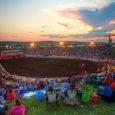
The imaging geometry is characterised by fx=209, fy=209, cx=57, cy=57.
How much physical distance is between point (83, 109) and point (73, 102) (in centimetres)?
69

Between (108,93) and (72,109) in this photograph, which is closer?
(72,109)

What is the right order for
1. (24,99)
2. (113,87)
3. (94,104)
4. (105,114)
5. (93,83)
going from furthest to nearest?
(93,83) < (24,99) < (113,87) < (94,104) < (105,114)

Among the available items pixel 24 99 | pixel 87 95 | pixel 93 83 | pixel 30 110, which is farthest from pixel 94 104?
pixel 93 83

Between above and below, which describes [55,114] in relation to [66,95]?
below

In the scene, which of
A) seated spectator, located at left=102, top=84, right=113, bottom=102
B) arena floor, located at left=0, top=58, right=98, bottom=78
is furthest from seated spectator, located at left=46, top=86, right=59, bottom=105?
arena floor, located at left=0, top=58, right=98, bottom=78

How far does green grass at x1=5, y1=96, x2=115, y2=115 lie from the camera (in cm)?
980

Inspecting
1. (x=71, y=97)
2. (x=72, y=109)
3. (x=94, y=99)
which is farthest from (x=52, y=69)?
(x=72, y=109)

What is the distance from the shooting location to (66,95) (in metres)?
10.7

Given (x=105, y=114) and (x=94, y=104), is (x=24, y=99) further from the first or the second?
(x=105, y=114)

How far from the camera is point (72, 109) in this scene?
1019 cm

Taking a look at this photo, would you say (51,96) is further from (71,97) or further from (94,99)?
(94,99)

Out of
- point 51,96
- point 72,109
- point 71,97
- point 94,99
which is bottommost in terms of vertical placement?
point 72,109

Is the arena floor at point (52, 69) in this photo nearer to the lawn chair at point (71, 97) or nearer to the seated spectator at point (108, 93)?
the seated spectator at point (108, 93)

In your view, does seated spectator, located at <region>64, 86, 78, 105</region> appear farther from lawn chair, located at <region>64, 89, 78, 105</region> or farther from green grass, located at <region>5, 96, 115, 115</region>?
green grass, located at <region>5, 96, 115, 115</region>
